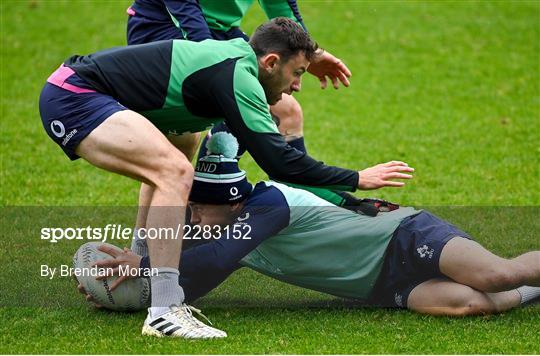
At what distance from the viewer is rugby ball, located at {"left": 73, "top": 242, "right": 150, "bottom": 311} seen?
5355 mm

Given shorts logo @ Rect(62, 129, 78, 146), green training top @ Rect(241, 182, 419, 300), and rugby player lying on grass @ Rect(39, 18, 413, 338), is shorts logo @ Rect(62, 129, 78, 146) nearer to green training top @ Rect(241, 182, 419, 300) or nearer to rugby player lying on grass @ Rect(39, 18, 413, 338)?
rugby player lying on grass @ Rect(39, 18, 413, 338)

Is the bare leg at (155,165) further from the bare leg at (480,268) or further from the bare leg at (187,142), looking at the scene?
the bare leg at (480,268)

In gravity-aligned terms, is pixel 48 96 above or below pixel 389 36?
above

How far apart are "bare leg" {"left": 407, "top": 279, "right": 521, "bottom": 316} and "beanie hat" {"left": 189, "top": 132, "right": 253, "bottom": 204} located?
101 centimetres

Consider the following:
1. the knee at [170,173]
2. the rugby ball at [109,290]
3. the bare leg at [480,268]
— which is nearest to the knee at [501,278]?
the bare leg at [480,268]

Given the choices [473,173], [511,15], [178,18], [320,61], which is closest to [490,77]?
[511,15]

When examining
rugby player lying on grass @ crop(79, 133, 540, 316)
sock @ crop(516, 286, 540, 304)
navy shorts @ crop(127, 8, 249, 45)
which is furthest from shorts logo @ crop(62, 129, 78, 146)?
sock @ crop(516, 286, 540, 304)

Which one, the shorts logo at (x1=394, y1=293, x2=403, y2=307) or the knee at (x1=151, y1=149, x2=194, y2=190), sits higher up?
the knee at (x1=151, y1=149, x2=194, y2=190)

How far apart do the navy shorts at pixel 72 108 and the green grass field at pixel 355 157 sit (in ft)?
2.91

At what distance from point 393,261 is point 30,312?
71.1 inches

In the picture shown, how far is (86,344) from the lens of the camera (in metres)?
4.88

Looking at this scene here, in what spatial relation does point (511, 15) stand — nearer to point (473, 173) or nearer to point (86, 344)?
point (473, 173)

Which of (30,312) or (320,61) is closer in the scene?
(30,312)

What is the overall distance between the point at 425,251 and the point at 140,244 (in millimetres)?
1526
